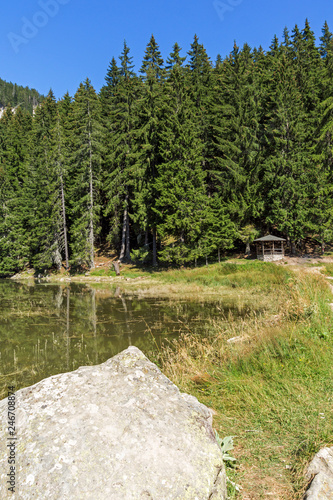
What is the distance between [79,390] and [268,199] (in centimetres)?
3297

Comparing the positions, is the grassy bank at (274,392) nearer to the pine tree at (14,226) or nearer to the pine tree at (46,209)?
the pine tree at (46,209)

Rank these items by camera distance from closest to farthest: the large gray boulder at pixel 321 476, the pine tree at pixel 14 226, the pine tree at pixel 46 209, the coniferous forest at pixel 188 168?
the large gray boulder at pixel 321 476 < the coniferous forest at pixel 188 168 < the pine tree at pixel 46 209 < the pine tree at pixel 14 226

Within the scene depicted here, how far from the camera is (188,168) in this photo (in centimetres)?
2852

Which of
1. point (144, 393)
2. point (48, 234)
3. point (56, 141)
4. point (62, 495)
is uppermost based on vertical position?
point (56, 141)

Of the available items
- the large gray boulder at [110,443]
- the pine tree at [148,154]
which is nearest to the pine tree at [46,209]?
the pine tree at [148,154]

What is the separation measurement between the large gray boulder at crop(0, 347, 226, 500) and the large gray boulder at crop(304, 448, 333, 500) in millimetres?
739

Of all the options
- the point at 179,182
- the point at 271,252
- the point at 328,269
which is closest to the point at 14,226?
the point at 179,182

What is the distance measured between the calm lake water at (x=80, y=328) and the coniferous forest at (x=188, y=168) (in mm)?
12962

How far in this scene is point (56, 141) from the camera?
115 ft

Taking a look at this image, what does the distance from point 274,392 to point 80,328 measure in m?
8.66

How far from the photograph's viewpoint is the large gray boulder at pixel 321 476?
232 cm

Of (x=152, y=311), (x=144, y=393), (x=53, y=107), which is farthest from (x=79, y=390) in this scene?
(x=53, y=107)

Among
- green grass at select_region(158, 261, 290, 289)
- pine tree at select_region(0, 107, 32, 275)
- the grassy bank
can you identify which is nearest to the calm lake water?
the grassy bank

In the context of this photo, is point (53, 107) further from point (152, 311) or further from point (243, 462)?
point (243, 462)
